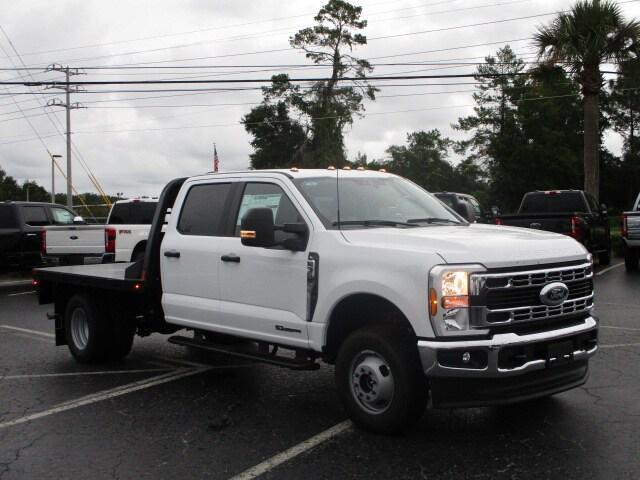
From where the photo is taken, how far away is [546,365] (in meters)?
4.94

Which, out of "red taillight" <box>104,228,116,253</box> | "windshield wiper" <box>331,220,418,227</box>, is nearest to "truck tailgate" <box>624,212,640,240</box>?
"red taillight" <box>104,228,116,253</box>

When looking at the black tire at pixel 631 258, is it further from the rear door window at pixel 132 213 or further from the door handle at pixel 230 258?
the door handle at pixel 230 258

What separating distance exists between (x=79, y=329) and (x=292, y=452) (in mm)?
4120

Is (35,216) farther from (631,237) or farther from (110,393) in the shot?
(631,237)

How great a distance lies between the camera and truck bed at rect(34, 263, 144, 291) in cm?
728

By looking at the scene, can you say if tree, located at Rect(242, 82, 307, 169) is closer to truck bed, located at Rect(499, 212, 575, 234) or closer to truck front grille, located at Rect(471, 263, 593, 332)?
truck bed, located at Rect(499, 212, 575, 234)

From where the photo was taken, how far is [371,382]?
5246 mm

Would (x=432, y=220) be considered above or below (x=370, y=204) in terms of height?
below

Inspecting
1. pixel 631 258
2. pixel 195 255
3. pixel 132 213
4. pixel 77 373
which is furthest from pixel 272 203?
pixel 631 258

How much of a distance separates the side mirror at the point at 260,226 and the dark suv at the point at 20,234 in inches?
532

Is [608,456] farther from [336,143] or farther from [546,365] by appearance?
[336,143]

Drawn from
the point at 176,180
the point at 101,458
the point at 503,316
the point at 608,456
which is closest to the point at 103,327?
the point at 176,180

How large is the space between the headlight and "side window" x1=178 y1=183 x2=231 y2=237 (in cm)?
244

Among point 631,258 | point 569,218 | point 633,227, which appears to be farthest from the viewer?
point 631,258
